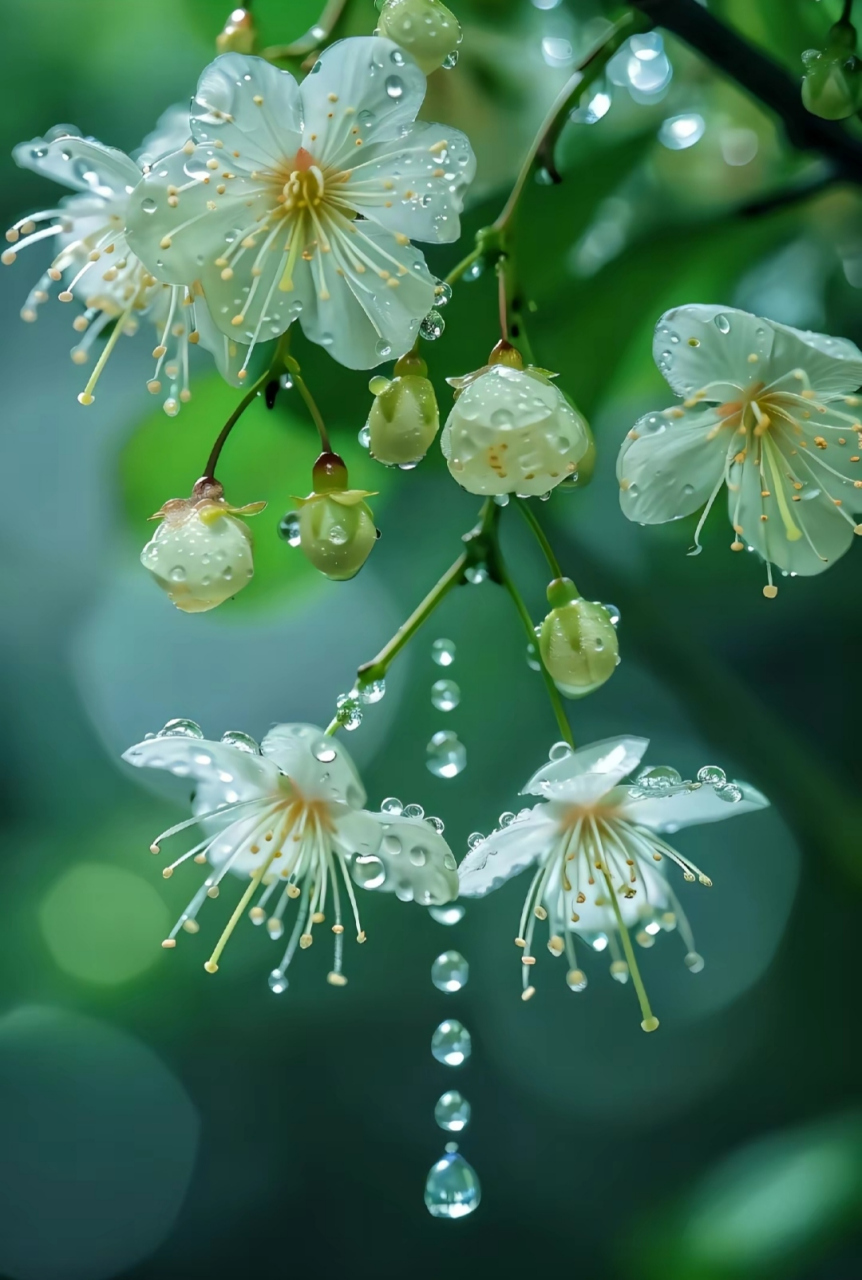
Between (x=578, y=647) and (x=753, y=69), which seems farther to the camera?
(x=753, y=69)

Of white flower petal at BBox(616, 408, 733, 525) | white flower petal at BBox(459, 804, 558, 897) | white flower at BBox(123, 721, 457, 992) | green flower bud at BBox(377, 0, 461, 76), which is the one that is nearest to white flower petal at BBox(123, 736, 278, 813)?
white flower at BBox(123, 721, 457, 992)

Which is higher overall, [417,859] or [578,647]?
[578,647]

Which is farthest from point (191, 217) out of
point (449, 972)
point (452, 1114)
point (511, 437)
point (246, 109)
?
point (452, 1114)

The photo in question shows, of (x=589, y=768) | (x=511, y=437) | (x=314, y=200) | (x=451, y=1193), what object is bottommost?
(x=451, y=1193)

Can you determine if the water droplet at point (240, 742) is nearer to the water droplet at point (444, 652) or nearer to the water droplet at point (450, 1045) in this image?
the water droplet at point (444, 652)

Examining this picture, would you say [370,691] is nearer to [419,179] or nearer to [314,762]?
[314,762]

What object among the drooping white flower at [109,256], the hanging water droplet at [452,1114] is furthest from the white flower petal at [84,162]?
the hanging water droplet at [452,1114]
